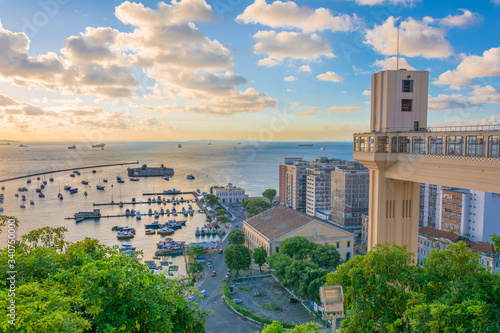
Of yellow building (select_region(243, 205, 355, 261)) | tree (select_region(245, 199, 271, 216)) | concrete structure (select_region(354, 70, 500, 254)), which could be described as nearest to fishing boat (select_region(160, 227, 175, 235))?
tree (select_region(245, 199, 271, 216))

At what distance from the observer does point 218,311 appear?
2545cm

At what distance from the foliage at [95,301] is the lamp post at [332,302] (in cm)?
293

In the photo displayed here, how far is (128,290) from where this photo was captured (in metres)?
6.42

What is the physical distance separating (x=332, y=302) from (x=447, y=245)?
32276 mm

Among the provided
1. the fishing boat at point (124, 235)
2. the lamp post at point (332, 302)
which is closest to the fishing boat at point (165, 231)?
the fishing boat at point (124, 235)

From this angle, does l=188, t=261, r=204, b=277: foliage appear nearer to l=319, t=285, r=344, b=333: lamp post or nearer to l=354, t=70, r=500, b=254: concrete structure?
l=354, t=70, r=500, b=254: concrete structure

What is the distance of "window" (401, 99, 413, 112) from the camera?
16.4 metres

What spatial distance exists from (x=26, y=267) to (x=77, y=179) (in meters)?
115

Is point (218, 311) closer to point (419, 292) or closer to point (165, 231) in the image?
point (419, 292)

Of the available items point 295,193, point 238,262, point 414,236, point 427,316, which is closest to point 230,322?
point 238,262

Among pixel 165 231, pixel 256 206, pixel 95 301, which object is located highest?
pixel 95 301

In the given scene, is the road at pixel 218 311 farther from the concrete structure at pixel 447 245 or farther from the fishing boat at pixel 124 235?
the fishing boat at pixel 124 235

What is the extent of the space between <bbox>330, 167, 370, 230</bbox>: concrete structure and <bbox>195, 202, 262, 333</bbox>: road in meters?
28.3

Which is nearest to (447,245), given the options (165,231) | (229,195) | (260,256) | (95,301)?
(260,256)
